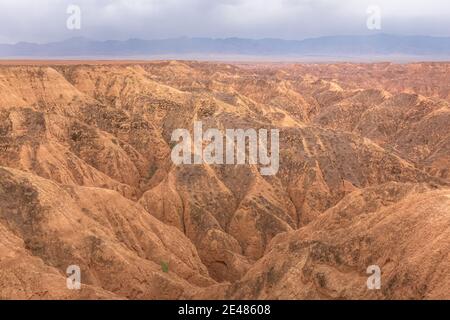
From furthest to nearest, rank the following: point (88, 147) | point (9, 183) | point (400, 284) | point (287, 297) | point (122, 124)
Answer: point (122, 124) < point (88, 147) < point (9, 183) < point (287, 297) < point (400, 284)

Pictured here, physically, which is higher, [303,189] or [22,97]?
[22,97]

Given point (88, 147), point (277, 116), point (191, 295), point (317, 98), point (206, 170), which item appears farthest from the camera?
point (317, 98)

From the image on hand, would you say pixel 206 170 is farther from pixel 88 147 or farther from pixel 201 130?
pixel 88 147

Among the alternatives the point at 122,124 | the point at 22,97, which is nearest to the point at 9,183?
the point at 122,124

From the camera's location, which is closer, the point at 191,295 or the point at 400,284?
the point at 400,284

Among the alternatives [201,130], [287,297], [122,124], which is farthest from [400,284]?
[122,124]

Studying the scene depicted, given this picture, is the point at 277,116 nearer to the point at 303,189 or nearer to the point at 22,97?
the point at 303,189
